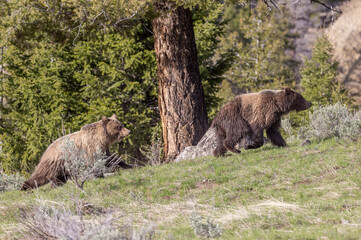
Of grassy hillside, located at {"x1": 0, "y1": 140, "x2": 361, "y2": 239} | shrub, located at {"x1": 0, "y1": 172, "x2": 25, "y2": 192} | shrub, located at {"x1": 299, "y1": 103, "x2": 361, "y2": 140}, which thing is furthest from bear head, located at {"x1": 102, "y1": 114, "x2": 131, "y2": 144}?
shrub, located at {"x1": 299, "y1": 103, "x2": 361, "y2": 140}

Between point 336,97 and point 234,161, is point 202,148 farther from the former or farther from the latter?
point 336,97

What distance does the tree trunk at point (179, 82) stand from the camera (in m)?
12.8

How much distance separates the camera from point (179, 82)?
1280 cm

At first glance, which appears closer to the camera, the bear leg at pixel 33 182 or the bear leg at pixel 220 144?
the bear leg at pixel 33 182

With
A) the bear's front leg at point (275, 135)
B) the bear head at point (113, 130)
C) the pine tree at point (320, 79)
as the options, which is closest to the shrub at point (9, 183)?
the bear head at point (113, 130)

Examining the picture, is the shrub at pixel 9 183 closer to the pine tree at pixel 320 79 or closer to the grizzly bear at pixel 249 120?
the grizzly bear at pixel 249 120

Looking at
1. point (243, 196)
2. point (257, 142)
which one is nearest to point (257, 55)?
point (257, 142)

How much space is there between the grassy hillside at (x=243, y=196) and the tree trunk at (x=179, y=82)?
7.09 feet

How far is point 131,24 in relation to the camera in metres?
14.0

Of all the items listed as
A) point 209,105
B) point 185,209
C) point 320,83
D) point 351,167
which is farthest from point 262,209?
point 320,83

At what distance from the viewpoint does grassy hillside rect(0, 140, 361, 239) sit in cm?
598

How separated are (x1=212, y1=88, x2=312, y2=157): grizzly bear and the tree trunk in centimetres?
197

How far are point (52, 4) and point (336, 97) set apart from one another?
20821 mm

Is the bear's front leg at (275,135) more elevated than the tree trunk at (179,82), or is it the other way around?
the tree trunk at (179,82)
